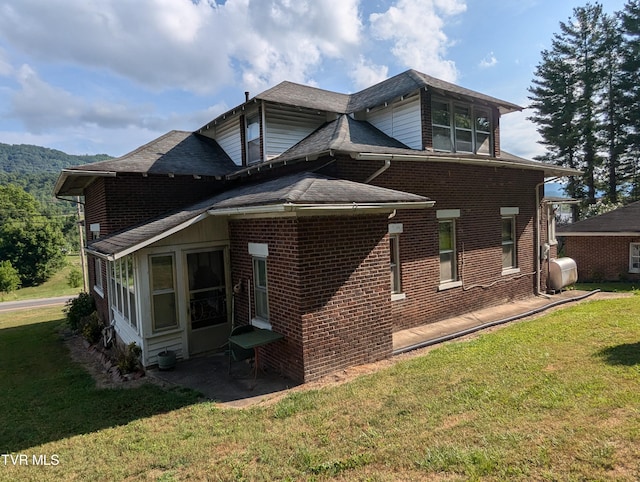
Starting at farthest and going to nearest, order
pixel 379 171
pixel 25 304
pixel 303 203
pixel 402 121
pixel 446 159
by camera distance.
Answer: pixel 25 304
pixel 402 121
pixel 446 159
pixel 379 171
pixel 303 203

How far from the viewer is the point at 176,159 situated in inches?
455

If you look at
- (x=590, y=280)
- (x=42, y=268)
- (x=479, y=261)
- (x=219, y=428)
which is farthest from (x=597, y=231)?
(x=42, y=268)

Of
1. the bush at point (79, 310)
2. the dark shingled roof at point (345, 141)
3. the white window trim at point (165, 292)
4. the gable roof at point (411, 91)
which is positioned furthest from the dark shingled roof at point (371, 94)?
the bush at point (79, 310)

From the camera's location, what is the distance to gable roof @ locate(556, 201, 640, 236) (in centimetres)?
1823

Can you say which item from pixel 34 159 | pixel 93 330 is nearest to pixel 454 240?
pixel 93 330

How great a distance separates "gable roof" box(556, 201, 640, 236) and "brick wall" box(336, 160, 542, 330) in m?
8.87

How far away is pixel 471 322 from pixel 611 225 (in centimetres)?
1413

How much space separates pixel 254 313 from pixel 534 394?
17.3 ft

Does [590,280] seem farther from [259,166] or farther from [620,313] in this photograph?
[259,166]

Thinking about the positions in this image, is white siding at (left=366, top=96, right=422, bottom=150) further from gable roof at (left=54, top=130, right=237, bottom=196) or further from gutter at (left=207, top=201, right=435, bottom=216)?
gable roof at (left=54, top=130, right=237, bottom=196)

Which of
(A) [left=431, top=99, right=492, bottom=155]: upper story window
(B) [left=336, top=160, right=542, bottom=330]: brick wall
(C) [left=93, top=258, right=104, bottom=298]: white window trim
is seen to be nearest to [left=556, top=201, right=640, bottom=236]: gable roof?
(B) [left=336, top=160, right=542, bottom=330]: brick wall

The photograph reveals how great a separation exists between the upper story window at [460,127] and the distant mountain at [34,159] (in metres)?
159

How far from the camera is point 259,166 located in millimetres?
10047

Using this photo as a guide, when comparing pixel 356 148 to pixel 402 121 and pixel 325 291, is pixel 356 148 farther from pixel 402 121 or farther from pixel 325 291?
pixel 325 291
